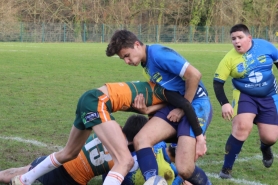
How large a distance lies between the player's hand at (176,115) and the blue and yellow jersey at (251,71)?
1354 mm

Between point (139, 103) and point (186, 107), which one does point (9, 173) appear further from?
point (186, 107)

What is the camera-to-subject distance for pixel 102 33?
45.9 m

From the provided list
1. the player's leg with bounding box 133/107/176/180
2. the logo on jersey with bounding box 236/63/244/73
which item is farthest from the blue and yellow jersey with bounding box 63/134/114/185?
the logo on jersey with bounding box 236/63/244/73

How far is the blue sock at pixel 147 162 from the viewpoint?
4445 mm

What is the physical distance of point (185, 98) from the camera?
4797 millimetres

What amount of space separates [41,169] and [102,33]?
136 feet

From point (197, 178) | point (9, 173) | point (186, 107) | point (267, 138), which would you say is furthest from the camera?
point (267, 138)

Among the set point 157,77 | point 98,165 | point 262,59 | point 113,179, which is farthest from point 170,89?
point 262,59

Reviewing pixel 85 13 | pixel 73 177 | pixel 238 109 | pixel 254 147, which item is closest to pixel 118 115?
pixel 254 147

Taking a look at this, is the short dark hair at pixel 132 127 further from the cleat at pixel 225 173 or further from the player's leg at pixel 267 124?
the player's leg at pixel 267 124

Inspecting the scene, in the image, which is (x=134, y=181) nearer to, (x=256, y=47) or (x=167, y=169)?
(x=167, y=169)

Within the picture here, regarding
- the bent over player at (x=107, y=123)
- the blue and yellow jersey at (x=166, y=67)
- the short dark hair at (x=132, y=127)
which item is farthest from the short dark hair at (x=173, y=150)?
the blue and yellow jersey at (x=166, y=67)

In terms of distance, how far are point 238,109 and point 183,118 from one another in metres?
1.36

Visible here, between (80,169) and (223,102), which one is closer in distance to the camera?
(80,169)
